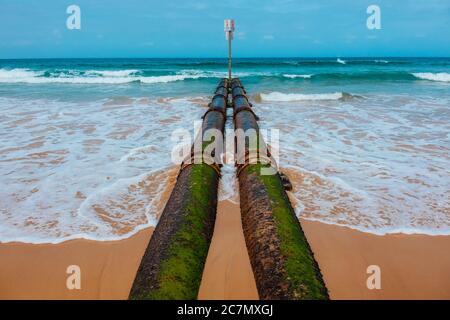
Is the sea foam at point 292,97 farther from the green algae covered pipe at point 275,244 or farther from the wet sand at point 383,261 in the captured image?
the wet sand at point 383,261

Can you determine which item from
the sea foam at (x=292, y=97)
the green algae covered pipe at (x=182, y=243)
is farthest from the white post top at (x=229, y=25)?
the green algae covered pipe at (x=182, y=243)

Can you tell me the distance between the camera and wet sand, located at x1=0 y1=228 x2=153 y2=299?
9.34 ft

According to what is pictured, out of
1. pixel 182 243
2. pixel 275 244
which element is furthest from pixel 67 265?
pixel 275 244

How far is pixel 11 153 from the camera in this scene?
641cm

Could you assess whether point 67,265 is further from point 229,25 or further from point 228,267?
point 229,25

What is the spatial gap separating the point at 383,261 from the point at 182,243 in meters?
1.94

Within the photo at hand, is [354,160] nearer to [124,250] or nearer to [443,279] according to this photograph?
[443,279]

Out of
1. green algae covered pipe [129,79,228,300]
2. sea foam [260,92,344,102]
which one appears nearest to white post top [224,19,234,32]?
sea foam [260,92,344,102]

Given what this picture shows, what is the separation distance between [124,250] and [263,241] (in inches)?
56.2

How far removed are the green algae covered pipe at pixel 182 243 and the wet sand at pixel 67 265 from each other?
413 mm

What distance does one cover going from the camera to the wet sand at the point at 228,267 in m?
2.82

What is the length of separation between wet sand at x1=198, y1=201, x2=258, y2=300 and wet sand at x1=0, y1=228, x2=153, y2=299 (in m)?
0.69

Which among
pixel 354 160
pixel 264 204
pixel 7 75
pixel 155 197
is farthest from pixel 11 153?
pixel 7 75

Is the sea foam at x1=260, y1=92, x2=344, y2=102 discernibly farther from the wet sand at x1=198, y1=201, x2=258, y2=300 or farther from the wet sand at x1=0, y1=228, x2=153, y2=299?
the wet sand at x1=0, y1=228, x2=153, y2=299
